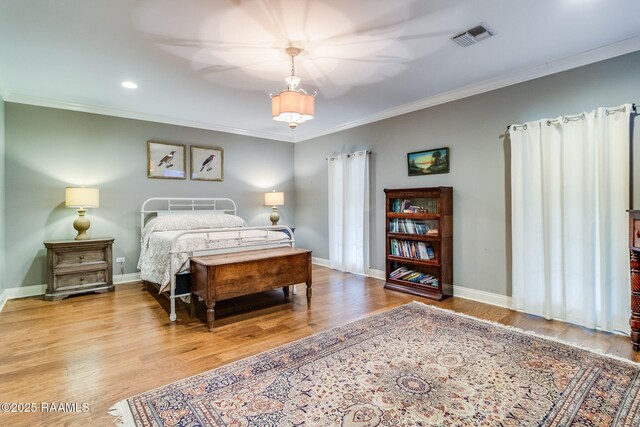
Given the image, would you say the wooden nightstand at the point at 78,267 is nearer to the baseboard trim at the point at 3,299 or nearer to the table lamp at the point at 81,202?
the table lamp at the point at 81,202

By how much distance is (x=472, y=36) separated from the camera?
2568 mm

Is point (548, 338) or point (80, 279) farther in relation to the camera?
point (80, 279)

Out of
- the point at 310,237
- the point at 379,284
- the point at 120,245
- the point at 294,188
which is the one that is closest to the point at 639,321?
the point at 379,284

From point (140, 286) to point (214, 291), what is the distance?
2.25 m

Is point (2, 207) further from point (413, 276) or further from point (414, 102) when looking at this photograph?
point (414, 102)

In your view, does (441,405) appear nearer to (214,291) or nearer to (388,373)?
(388,373)

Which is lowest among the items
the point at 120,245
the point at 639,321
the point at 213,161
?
the point at 639,321

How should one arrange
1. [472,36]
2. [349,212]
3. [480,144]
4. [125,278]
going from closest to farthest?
[472,36]
[480,144]
[125,278]
[349,212]

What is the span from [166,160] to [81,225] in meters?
1.48

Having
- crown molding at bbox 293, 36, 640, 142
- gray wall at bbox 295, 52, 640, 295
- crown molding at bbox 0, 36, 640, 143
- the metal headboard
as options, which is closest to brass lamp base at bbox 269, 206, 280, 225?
the metal headboard

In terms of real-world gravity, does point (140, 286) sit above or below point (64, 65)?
below

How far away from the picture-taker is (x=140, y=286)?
14.7ft

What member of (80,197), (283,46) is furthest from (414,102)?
(80,197)

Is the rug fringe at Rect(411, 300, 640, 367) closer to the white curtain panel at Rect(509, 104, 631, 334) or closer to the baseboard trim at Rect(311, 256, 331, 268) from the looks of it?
the white curtain panel at Rect(509, 104, 631, 334)
